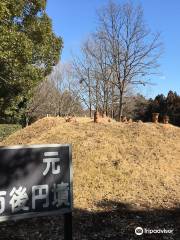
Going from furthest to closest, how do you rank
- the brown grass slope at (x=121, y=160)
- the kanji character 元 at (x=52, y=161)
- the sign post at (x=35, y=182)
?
the brown grass slope at (x=121, y=160) → the kanji character 元 at (x=52, y=161) → the sign post at (x=35, y=182)

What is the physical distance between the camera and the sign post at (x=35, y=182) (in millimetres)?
3391

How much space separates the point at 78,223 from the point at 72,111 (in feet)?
112

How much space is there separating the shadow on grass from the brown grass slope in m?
0.30

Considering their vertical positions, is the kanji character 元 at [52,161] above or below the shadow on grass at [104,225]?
above

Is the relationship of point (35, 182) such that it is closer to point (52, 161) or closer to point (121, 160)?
point (52, 161)

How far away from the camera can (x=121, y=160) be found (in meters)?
8.34

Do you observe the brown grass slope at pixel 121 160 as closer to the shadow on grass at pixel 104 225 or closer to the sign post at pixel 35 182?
the shadow on grass at pixel 104 225

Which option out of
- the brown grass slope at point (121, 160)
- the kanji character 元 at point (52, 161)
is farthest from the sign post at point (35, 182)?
the brown grass slope at point (121, 160)

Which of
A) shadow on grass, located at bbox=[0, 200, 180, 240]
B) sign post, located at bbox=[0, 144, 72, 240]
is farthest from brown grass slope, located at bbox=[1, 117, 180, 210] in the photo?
sign post, located at bbox=[0, 144, 72, 240]

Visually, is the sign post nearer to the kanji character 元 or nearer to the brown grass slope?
the kanji character 元

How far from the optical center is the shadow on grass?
16.8 feet

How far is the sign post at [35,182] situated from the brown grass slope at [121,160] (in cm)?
282

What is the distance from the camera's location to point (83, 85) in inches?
1283

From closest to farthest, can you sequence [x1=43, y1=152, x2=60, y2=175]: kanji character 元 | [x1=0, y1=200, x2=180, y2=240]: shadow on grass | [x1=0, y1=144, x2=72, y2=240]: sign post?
[x1=0, y1=144, x2=72, y2=240]: sign post → [x1=43, y1=152, x2=60, y2=175]: kanji character 元 → [x1=0, y1=200, x2=180, y2=240]: shadow on grass
